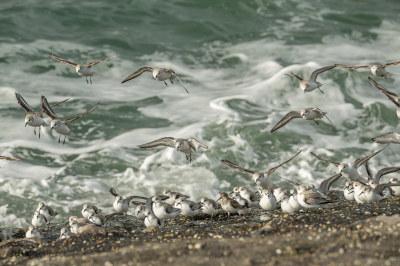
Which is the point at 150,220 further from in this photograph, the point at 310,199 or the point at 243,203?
the point at 310,199

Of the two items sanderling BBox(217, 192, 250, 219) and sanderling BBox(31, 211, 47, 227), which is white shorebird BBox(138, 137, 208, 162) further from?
sanderling BBox(31, 211, 47, 227)

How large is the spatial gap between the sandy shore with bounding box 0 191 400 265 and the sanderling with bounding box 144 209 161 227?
157 mm

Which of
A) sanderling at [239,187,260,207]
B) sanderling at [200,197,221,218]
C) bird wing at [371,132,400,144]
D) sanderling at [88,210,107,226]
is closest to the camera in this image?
sanderling at [88,210,107,226]

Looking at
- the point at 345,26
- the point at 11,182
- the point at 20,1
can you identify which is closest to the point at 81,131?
the point at 11,182

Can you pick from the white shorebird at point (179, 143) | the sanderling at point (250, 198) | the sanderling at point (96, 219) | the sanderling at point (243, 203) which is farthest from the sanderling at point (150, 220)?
the sanderling at point (250, 198)

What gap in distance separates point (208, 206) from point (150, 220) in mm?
1195

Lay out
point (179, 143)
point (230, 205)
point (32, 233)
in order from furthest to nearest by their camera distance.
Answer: point (179, 143) < point (230, 205) < point (32, 233)

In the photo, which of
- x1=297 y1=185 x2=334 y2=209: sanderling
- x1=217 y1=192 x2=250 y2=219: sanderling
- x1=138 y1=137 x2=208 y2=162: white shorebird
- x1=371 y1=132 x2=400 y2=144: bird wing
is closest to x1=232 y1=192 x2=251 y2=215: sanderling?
x1=217 y1=192 x2=250 y2=219: sanderling

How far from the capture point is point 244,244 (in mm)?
5641

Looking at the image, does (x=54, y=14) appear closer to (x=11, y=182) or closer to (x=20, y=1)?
(x=20, y=1)

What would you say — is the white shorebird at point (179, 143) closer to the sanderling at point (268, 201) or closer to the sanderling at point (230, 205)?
the sanderling at point (230, 205)

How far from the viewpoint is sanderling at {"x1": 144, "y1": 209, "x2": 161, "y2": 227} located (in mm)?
8773

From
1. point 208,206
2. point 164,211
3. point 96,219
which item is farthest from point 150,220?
point 208,206

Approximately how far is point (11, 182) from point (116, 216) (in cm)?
377
